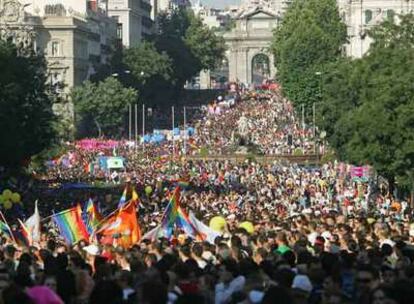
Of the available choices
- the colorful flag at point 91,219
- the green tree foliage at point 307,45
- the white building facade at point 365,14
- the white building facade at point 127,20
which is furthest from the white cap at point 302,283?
the white building facade at point 127,20

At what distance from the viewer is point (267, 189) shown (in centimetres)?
6825

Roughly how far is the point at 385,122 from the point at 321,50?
7824 centimetres

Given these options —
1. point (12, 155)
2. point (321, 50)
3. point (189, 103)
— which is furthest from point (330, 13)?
point (12, 155)

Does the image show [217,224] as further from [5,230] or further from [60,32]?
[60,32]

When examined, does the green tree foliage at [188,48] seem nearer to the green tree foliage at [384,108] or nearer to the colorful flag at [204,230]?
the green tree foliage at [384,108]

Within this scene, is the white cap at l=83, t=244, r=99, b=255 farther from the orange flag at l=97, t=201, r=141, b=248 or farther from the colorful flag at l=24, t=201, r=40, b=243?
the colorful flag at l=24, t=201, r=40, b=243

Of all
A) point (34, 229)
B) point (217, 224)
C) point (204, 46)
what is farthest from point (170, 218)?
point (204, 46)

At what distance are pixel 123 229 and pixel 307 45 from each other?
107 m

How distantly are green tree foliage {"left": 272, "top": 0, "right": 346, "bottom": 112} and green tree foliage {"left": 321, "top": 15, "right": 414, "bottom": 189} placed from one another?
44.9 metres

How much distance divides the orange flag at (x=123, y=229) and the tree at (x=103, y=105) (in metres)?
98.9

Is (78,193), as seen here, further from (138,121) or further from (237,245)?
(138,121)

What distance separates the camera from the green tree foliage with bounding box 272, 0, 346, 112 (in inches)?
5133

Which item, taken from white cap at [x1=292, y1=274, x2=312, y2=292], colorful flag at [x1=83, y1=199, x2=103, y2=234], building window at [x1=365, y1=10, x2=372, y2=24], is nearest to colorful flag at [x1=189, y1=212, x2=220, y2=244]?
colorful flag at [x1=83, y1=199, x2=103, y2=234]

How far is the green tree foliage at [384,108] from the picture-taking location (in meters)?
61.6
